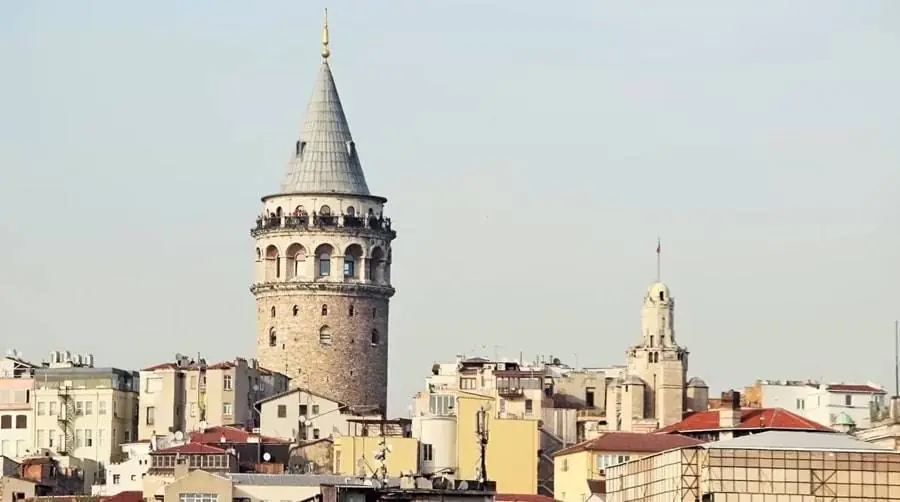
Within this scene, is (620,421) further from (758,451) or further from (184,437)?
(758,451)

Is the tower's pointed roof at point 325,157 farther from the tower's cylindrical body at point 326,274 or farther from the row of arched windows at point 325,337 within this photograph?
the row of arched windows at point 325,337

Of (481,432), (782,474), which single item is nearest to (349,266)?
(481,432)

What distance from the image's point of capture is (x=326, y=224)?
164500 mm

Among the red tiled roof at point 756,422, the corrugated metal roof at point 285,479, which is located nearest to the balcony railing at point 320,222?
the red tiled roof at point 756,422

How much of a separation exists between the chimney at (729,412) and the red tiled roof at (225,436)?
17534 mm

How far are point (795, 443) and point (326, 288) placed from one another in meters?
58.9

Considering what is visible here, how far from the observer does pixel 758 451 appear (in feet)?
333

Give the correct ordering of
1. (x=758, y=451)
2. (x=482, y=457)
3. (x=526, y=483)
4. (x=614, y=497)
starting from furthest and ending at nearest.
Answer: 1. (x=526, y=483)
2. (x=482, y=457)
3. (x=614, y=497)
4. (x=758, y=451)

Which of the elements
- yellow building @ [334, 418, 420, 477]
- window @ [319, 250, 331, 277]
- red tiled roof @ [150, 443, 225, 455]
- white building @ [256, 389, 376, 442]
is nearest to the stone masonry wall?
window @ [319, 250, 331, 277]

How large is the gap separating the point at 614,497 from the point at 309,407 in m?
45.6

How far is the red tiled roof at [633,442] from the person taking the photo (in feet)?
434

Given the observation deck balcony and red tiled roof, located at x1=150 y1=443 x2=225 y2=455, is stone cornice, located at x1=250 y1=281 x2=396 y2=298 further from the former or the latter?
red tiled roof, located at x1=150 y1=443 x2=225 y2=455

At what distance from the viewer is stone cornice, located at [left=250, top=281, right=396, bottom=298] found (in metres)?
163

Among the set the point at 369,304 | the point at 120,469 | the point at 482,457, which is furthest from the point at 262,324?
the point at 482,457
